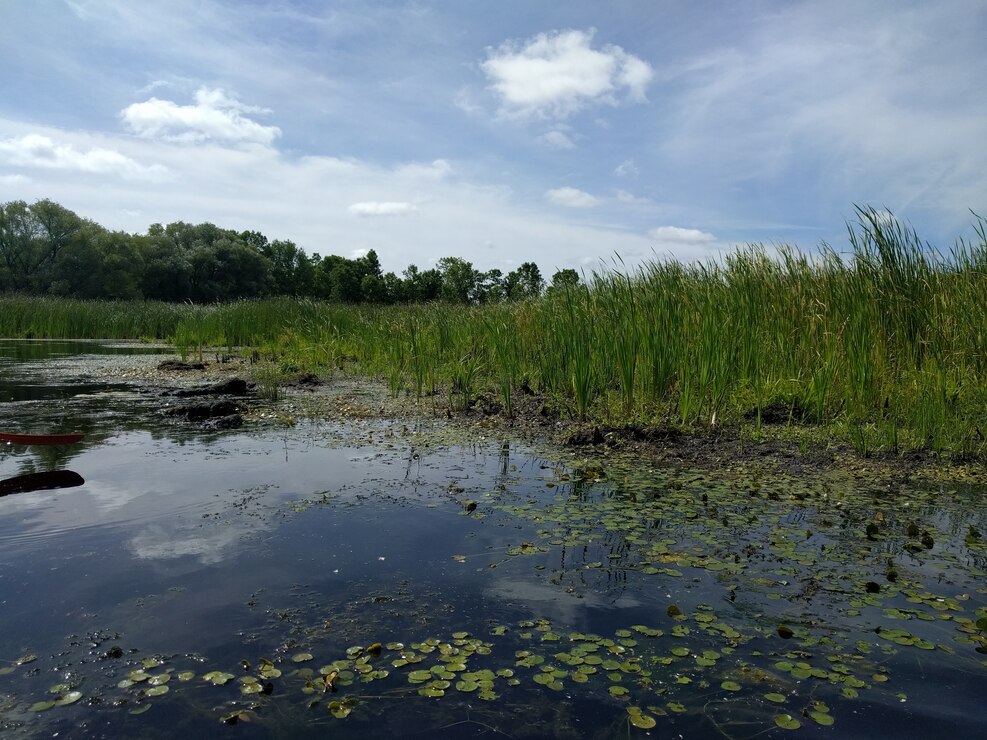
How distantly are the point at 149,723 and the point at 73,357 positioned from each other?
15205 mm

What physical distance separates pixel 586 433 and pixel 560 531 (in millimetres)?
2312

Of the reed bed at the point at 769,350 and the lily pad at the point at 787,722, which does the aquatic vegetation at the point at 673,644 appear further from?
the reed bed at the point at 769,350

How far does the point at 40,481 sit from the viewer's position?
4.42 m

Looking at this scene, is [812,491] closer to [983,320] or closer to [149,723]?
[983,320]

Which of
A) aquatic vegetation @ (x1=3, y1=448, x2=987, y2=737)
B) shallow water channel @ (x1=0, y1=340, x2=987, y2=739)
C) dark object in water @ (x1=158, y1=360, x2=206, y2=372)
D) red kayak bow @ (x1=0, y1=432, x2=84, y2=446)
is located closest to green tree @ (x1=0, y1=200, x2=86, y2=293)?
dark object in water @ (x1=158, y1=360, x2=206, y2=372)

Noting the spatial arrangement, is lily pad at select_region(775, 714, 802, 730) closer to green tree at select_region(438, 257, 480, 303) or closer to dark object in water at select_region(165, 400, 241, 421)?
dark object in water at select_region(165, 400, 241, 421)

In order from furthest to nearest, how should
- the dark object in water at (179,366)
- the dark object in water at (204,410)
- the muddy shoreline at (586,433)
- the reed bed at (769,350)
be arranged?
1. the dark object in water at (179,366)
2. the dark object in water at (204,410)
3. the reed bed at (769,350)
4. the muddy shoreline at (586,433)

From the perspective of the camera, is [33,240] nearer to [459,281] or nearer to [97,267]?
[97,267]

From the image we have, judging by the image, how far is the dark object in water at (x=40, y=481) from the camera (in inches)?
169

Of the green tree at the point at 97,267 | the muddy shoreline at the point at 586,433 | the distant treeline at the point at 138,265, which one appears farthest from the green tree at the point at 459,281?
the green tree at the point at 97,267

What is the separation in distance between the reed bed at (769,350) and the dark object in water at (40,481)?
3.97 meters

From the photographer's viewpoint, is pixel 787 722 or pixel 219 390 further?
pixel 219 390

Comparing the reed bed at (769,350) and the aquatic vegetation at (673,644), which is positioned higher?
the reed bed at (769,350)

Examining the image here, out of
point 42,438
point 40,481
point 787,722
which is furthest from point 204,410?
point 787,722
